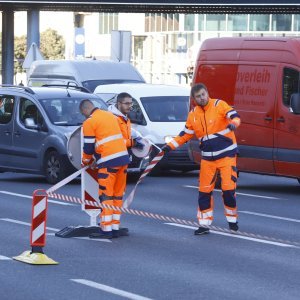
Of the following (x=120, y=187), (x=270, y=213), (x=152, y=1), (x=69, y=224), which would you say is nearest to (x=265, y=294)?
(x=120, y=187)

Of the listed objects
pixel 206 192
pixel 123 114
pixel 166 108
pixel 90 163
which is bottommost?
pixel 166 108

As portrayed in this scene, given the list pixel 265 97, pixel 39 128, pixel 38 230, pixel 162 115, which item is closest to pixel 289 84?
pixel 265 97

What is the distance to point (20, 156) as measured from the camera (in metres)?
22.1

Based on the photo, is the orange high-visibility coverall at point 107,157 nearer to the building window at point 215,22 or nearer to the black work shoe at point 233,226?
the black work shoe at point 233,226

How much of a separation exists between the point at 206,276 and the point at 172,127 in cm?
1296

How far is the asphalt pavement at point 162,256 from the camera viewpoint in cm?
996

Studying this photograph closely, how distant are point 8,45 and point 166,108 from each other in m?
31.0

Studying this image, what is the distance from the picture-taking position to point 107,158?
13516 mm

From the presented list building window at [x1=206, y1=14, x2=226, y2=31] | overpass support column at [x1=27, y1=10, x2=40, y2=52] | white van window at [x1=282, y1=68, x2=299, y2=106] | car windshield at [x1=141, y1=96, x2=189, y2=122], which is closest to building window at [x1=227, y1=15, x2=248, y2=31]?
building window at [x1=206, y1=14, x2=226, y2=31]

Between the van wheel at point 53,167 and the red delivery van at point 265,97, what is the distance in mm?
2991

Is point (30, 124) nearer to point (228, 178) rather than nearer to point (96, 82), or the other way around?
point (228, 178)

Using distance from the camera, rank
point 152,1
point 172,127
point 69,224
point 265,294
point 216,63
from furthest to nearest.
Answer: point 152,1 → point 172,127 → point 216,63 → point 69,224 → point 265,294

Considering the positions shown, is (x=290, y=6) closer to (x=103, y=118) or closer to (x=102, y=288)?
(x=103, y=118)

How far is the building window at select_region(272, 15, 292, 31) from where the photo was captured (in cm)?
8775
